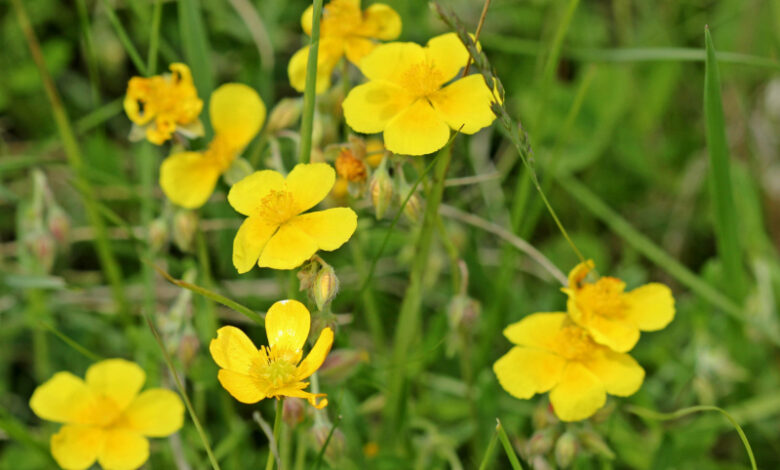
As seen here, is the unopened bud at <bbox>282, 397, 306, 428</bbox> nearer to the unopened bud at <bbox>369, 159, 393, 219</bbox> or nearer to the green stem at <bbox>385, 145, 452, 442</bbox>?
the green stem at <bbox>385, 145, 452, 442</bbox>

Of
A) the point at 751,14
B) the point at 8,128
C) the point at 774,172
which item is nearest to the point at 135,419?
the point at 8,128

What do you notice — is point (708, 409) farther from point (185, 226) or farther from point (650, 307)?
point (185, 226)

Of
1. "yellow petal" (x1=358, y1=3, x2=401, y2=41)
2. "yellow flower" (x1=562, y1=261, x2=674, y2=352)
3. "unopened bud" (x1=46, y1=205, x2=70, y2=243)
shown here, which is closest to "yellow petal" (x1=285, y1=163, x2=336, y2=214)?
"yellow petal" (x1=358, y1=3, x2=401, y2=41)

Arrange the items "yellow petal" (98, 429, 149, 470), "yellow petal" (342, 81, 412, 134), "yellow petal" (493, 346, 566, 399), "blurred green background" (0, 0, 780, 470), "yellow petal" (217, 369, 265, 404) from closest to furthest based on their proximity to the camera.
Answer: "yellow petal" (217, 369, 265, 404)
"yellow petal" (342, 81, 412, 134)
"yellow petal" (493, 346, 566, 399)
"yellow petal" (98, 429, 149, 470)
"blurred green background" (0, 0, 780, 470)

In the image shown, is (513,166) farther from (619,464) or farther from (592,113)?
(619,464)

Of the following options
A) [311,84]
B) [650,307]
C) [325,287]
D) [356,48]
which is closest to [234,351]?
[325,287]

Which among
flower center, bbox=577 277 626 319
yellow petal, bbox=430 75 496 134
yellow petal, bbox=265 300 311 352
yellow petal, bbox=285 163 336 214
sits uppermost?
yellow petal, bbox=430 75 496 134

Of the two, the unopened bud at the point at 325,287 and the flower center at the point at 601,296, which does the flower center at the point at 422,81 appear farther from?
the flower center at the point at 601,296

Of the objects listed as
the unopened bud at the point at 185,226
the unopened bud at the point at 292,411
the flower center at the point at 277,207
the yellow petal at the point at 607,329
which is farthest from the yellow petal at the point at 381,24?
the unopened bud at the point at 292,411
